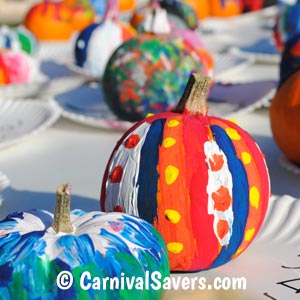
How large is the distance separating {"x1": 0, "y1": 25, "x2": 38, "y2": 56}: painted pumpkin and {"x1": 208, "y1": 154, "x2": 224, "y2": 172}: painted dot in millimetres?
1086

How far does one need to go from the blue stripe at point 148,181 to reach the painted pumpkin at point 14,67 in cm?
86

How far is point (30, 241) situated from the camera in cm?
69

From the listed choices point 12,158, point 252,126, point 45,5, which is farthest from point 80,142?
point 45,5

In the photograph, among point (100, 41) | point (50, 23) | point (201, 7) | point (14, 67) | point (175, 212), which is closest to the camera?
point (175, 212)

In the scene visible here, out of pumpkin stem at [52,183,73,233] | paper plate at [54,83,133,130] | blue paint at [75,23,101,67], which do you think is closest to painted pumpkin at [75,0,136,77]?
blue paint at [75,23,101,67]

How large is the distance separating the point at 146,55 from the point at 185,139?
54 centimetres

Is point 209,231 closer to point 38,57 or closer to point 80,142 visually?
point 80,142

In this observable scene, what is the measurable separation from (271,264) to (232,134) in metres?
0.15

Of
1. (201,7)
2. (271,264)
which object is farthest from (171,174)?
(201,7)

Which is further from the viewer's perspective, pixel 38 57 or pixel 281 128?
pixel 38 57

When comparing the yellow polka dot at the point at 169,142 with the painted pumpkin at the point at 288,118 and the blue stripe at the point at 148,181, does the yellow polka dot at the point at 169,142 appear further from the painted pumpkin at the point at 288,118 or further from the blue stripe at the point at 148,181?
the painted pumpkin at the point at 288,118

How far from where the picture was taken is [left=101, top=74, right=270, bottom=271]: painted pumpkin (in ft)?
2.66

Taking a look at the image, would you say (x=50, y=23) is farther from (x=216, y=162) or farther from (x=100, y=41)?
(x=216, y=162)

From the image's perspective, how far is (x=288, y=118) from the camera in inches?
44.9
